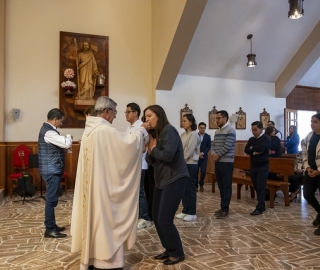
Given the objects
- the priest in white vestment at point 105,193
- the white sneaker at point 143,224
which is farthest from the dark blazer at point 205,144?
the priest in white vestment at point 105,193

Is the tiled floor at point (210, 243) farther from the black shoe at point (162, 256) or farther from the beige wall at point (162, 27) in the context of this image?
the beige wall at point (162, 27)

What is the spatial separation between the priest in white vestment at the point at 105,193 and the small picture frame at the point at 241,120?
6.40m

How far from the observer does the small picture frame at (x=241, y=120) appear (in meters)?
8.49

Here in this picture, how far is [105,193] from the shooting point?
2.39m

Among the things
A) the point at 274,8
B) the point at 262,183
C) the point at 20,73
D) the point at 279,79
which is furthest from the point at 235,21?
the point at 20,73

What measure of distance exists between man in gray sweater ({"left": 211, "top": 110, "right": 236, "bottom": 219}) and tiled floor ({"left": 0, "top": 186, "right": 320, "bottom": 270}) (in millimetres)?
411

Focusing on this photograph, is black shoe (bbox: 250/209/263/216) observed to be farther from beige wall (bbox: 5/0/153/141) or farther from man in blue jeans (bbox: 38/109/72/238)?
beige wall (bbox: 5/0/153/141)

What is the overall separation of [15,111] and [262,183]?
209 inches

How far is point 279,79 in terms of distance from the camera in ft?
29.1

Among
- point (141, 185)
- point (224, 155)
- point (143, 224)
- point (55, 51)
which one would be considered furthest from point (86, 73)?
point (143, 224)

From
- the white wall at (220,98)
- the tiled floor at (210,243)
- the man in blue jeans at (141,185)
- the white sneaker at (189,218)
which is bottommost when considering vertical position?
the tiled floor at (210,243)

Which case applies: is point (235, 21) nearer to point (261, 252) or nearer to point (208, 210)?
point (208, 210)

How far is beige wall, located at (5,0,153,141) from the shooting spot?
665 cm

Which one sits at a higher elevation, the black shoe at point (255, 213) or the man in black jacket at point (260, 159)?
the man in black jacket at point (260, 159)
